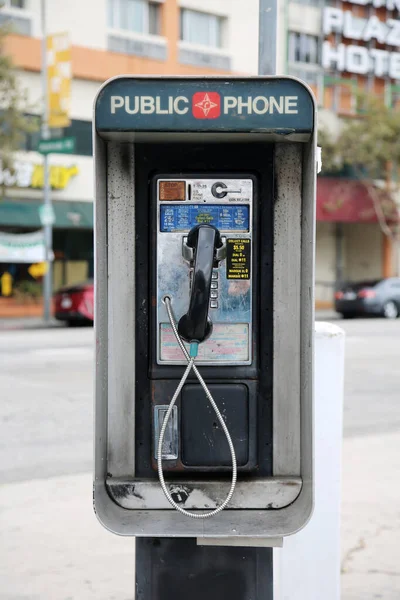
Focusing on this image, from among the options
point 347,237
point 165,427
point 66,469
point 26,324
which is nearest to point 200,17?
point 347,237

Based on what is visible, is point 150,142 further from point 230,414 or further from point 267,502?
point 267,502

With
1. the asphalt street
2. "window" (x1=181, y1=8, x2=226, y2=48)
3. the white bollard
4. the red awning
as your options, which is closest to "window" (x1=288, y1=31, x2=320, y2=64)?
"window" (x1=181, y1=8, x2=226, y2=48)

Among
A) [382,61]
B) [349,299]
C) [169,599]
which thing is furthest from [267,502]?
[382,61]

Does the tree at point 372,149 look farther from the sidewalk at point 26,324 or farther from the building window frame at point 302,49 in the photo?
the sidewalk at point 26,324

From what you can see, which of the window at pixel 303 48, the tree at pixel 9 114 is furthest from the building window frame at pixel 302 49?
the tree at pixel 9 114

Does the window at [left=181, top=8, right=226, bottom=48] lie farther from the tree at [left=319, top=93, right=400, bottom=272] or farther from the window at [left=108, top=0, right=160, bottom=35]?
the tree at [left=319, top=93, right=400, bottom=272]

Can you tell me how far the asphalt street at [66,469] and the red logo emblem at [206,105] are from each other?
238 cm

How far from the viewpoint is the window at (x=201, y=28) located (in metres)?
Answer: 26.1

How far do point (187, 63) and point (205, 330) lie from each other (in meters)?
24.0

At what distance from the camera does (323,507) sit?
3525mm

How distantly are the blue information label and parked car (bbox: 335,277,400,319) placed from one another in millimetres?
19947

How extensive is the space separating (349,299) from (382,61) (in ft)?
35.5

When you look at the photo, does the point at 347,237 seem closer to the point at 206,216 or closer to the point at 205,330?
the point at 206,216

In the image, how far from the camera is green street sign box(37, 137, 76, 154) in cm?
1847
